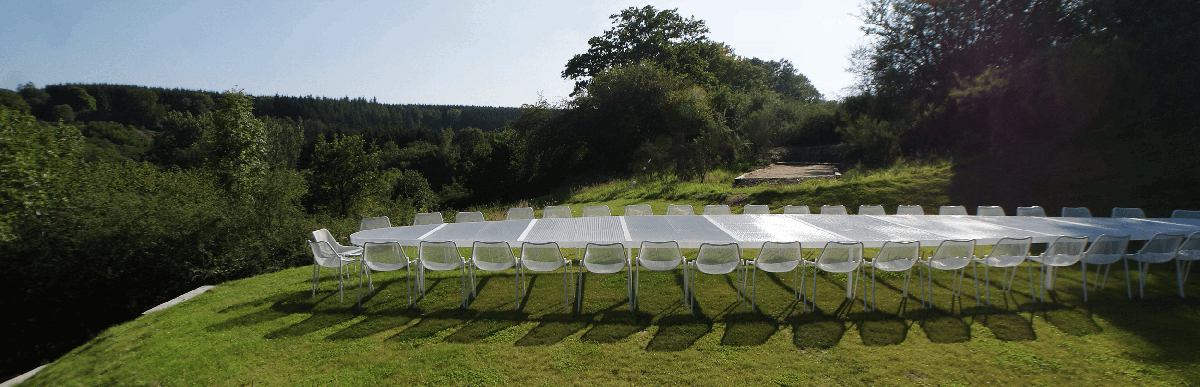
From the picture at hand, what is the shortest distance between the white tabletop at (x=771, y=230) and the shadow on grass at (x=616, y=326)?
69 centimetres

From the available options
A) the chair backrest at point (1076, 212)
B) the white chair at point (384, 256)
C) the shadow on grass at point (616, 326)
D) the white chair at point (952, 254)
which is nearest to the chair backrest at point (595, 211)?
the shadow on grass at point (616, 326)

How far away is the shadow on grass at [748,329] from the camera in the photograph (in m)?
4.27

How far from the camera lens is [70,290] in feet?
25.0

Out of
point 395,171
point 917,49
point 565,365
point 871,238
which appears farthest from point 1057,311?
point 395,171

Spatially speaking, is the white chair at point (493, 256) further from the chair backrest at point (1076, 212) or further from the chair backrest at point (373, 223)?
the chair backrest at point (1076, 212)

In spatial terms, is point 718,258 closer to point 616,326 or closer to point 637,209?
point 616,326

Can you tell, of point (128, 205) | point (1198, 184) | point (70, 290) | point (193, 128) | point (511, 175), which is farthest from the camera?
point (511, 175)

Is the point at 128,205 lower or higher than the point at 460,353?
higher

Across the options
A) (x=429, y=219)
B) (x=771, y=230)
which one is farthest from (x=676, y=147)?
(x=771, y=230)

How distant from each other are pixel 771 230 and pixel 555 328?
2.57 meters

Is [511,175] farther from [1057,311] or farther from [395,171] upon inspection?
[1057,311]

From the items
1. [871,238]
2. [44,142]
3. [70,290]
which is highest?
[44,142]

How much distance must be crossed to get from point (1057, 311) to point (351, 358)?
6560mm

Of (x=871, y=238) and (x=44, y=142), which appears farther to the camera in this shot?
(x=44, y=142)
